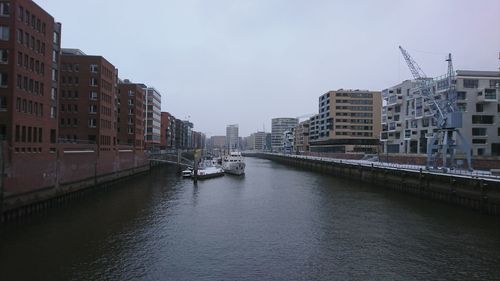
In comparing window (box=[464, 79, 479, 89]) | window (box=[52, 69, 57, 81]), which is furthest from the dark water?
window (box=[464, 79, 479, 89])

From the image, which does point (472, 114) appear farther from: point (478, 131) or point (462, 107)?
point (478, 131)

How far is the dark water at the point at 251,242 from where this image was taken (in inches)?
926

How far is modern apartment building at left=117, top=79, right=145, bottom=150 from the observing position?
103562 mm

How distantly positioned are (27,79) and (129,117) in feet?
213

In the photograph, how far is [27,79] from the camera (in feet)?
136

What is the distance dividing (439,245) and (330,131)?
145 m

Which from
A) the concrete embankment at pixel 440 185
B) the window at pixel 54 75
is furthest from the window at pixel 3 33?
the concrete embankment at pixel 440 185

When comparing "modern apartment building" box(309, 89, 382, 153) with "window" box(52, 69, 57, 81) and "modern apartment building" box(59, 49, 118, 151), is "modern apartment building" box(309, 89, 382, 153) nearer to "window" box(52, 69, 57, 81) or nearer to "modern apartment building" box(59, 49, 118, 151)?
"modern apartment building" box(59, 49, 118, 151)

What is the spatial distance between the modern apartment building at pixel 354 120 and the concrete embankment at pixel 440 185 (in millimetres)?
80697

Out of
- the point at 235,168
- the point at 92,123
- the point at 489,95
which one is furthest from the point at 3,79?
the point at 489,95

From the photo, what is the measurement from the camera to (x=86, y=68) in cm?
7038

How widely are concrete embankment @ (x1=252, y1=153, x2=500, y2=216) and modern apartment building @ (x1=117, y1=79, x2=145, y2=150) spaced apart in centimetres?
6155

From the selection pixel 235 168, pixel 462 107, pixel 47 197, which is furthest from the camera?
pixel 235 168

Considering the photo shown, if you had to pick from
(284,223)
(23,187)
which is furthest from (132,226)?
(284,223)
